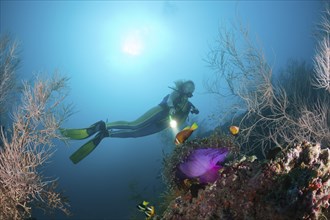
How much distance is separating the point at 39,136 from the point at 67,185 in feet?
77.0

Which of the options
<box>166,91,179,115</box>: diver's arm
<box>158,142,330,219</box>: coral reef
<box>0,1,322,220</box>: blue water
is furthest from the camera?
<box>0,1,322,220</box>: blue water

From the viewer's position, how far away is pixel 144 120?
9.10 meters

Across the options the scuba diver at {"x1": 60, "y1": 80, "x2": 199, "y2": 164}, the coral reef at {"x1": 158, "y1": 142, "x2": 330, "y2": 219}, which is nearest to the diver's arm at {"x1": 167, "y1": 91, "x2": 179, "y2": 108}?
the scuba diver at {"x1": 60, "y1": 80, "x2": 199, "y2": 164}

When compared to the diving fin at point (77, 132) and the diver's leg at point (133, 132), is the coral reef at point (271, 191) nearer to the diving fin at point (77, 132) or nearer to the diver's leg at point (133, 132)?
the diving fin at point (77, 132)

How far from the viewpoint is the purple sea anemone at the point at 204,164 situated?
3855mm

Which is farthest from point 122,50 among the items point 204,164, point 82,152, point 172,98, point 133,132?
point 204,164

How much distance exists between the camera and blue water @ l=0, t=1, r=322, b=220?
2121 cm

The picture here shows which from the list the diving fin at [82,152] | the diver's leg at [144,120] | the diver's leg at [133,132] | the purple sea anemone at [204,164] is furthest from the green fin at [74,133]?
the purple sea anemone at [204,164]

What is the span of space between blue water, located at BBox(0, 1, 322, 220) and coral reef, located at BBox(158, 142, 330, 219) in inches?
213

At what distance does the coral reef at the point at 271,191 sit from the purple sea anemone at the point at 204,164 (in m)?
1.14

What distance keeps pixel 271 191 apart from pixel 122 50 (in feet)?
209

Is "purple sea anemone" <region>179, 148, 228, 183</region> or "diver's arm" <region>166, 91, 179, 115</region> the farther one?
"diver's arm" <region>166, 91, 179, 115</region>

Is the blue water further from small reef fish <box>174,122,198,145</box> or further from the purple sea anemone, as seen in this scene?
the purple sea anemone

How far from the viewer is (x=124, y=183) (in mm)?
22719
